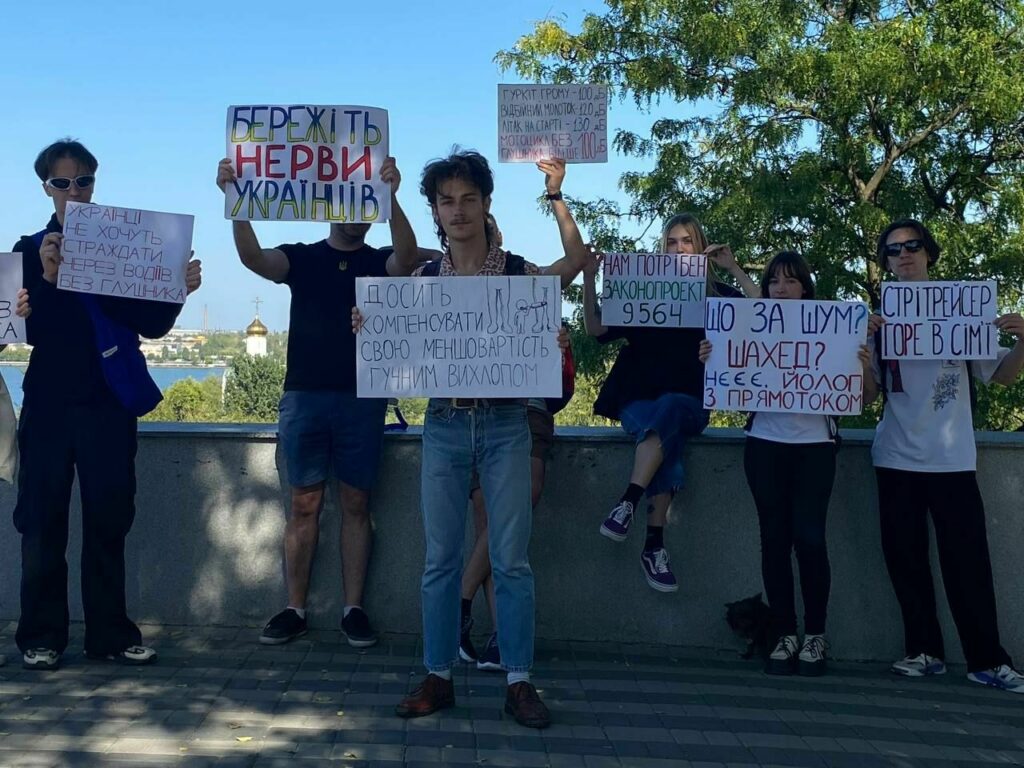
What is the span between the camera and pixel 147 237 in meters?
5.31

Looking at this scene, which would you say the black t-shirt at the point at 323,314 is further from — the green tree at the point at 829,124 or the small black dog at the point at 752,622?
the green tree at the point at 829,124

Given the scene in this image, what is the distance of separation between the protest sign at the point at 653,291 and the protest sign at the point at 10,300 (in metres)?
2.78

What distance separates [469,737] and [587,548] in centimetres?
185

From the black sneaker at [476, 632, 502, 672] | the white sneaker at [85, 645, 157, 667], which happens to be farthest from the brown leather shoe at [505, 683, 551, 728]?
the white sneaker at [85, 645, 157, 667]

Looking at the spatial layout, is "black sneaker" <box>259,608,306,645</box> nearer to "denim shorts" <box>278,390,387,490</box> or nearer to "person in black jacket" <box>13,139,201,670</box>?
"denim shorts" <box>278,390,387,490</box>

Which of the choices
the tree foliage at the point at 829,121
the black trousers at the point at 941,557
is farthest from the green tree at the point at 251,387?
the black trousers at the point at 941,557

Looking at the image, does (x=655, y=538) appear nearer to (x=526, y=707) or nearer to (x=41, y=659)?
(x=526, y=707)

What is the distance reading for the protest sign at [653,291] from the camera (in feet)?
19.2

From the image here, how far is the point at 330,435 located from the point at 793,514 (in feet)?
7.63

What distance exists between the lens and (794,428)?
5.55m

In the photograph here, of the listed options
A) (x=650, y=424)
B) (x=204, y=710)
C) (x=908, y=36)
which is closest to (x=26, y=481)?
(x=204, y=710)

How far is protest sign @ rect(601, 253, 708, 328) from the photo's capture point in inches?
230

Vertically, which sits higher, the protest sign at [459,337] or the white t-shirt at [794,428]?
the protest sign at [459,337]

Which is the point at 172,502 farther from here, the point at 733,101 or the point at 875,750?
the point at 733,101
